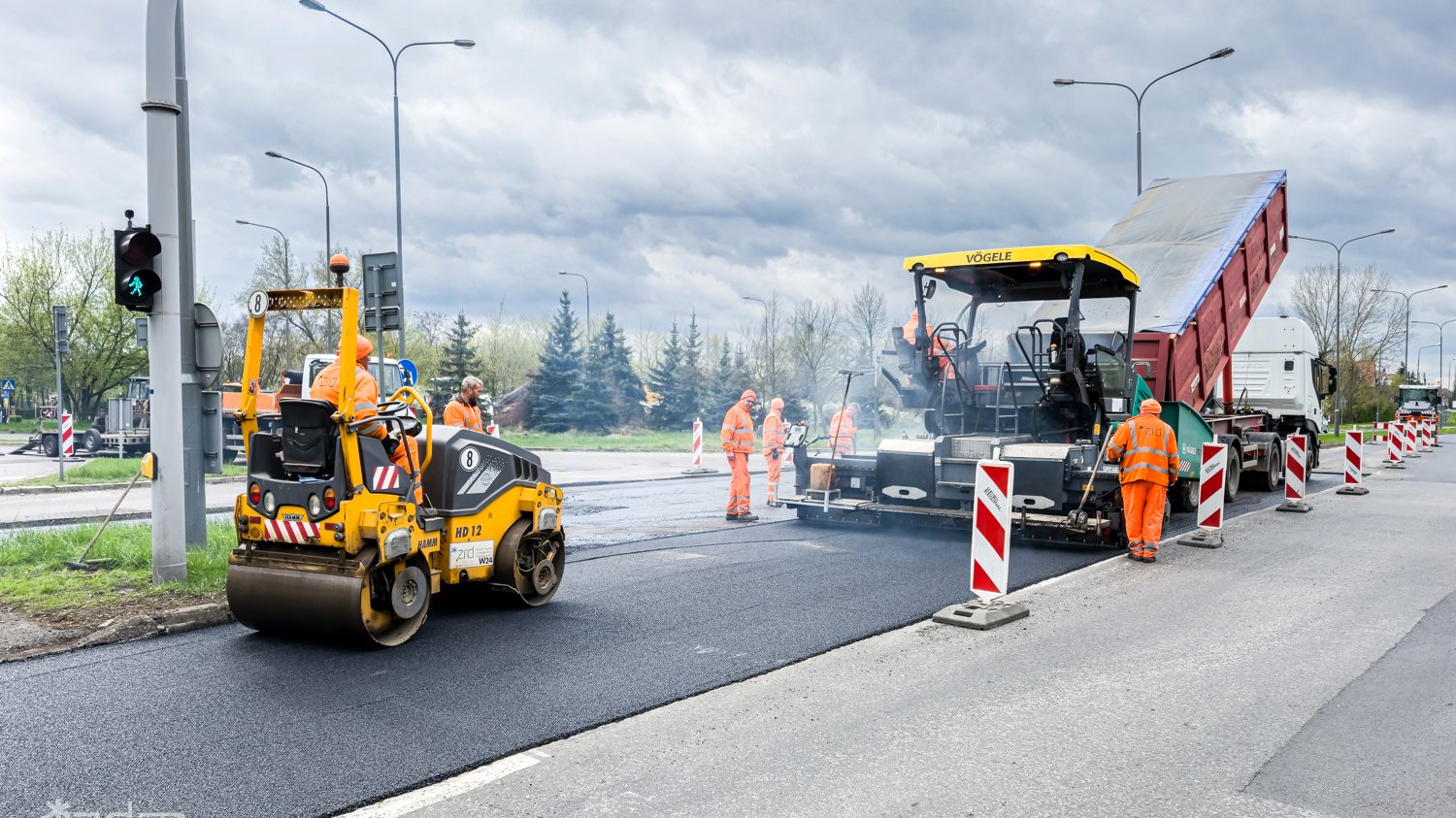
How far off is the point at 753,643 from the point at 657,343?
7140 cm

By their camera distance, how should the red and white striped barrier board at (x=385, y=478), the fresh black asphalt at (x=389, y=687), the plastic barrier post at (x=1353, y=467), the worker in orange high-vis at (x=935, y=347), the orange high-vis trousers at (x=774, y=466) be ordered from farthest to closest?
1. the plastic barrier post at (x=1353, y=467)
2. the orange high-vis trousers at (x=774, y=466)
3. the worker in orange high-vis at (x=935, y=347)
4. the red and white striped barrier board at (x=385, y=478)
5. the fresh black asphalt at (x=389, y=687)

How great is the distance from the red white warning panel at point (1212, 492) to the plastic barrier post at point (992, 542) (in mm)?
4607

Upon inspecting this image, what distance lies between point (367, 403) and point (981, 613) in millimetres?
4057

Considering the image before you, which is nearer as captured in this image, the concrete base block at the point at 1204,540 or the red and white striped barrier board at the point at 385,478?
the red and white striped barrier board at the point at 385,478

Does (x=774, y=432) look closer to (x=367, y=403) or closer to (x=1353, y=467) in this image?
(x=367, y=403)

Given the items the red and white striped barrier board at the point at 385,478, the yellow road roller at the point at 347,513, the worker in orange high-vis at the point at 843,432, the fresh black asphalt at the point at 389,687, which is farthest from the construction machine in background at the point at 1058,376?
the red and white striped barrier board at the point at 385,478

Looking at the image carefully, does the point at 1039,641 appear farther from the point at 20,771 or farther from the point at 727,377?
the point at 727,377

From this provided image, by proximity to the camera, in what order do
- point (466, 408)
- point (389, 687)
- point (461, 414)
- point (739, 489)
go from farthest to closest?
point (739, 489), point (466, 408), point (461, 414), point (389, 687)

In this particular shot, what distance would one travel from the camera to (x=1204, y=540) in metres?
10.2

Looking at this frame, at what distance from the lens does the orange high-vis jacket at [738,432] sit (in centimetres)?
1262

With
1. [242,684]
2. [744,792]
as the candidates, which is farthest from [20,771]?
[744,792]

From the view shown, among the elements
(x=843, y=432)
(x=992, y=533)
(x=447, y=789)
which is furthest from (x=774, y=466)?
(x=447, y=789)

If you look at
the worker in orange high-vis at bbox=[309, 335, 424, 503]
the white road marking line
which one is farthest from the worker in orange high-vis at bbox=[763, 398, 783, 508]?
the white road marking line

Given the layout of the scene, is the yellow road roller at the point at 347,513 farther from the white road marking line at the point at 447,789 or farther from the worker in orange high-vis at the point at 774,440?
the worker in orange high-vis at the point at 774,440
